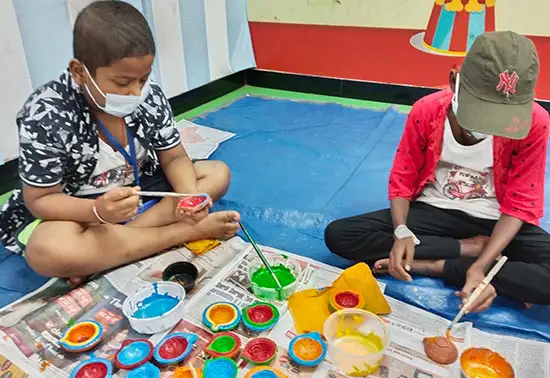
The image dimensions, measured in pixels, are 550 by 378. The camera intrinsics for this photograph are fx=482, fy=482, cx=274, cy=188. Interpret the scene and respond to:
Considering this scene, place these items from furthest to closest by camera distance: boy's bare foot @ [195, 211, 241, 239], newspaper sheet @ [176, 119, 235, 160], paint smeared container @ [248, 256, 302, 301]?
newspaper sheet @ [176, 119, 235, 160]
boy's bare foot @ [195, 211, 241, 239]
paint smeared container @ [248, 256, 302, 301]

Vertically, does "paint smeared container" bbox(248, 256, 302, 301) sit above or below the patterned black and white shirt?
below

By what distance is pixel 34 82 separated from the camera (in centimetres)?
156

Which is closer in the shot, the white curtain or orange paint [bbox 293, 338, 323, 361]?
orange paint [bbox 293, 338, 323, 361]

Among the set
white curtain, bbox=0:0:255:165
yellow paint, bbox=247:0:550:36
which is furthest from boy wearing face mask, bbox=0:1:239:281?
yellow paint, bbox=247:0:550:36

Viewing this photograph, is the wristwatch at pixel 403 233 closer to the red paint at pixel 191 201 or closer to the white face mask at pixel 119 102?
the red paint at pixel 191 201

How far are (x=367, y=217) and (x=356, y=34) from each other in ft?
4.45

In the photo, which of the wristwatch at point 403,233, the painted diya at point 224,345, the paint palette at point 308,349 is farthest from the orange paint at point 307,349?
the wristwatch at point 403,233

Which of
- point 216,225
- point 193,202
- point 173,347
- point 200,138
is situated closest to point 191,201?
point 193,202

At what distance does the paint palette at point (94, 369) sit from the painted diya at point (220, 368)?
171mm

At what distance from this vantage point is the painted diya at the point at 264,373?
2.75 ft

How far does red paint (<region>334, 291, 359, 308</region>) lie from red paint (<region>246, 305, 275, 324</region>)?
14 centimetres

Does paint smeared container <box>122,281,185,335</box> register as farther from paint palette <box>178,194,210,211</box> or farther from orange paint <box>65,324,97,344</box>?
paint palette <box>178,194,210,211</box>

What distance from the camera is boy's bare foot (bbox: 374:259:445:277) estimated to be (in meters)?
1.11

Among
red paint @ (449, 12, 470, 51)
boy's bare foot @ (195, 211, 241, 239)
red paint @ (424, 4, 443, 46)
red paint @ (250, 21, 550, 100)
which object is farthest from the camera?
red paint @ (250, 21, 550, 100)
